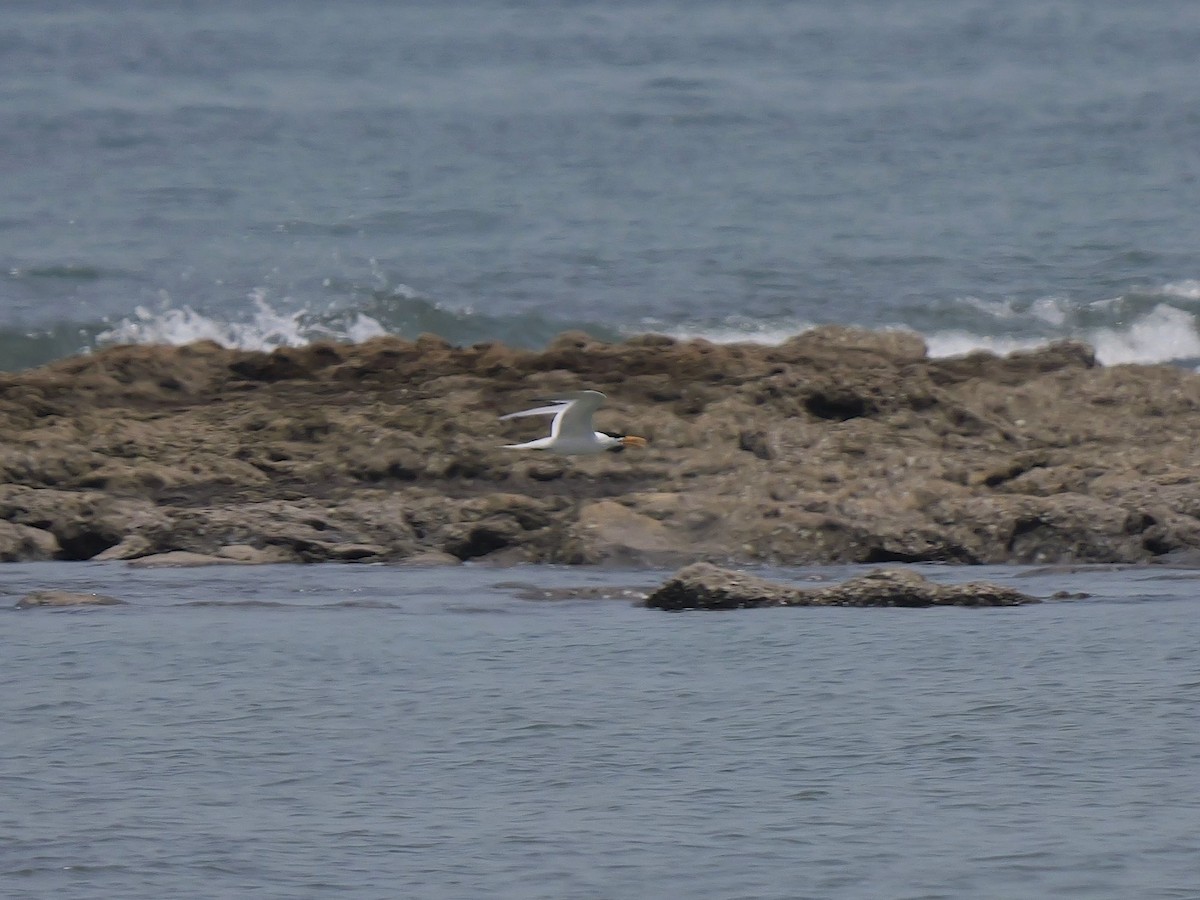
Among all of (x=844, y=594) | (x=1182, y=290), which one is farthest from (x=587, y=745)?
(x=1182, y=290)

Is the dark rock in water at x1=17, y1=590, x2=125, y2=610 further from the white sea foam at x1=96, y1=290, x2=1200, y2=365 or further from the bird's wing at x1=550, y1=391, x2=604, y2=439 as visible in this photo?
the white sea foam at x1=96, y1=290, x2=1200, y2=365

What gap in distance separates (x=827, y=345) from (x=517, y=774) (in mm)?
11020

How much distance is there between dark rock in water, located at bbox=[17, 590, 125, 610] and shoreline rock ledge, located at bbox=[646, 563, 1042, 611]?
3.91 meters

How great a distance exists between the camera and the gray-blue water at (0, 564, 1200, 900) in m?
10.7

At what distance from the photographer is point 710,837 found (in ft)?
36.5

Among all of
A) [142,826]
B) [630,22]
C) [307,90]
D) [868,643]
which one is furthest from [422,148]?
[142,826]

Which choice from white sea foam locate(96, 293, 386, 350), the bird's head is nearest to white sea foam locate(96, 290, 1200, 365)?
white sea foam locate(96, 293, 386, 350)

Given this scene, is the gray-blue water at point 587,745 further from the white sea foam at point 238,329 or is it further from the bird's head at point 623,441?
the white sea foam at point 238,329

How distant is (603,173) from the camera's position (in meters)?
46.7

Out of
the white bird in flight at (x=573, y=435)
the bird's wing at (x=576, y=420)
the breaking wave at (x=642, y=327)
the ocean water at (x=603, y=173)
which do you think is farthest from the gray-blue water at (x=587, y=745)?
the ocean water at (x=603, y=173)

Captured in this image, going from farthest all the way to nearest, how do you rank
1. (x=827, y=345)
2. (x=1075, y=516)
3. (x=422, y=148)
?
(x=422, y=148) → (x=827, y=345) → (x=1075, y=516)

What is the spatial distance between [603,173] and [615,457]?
88.4ft

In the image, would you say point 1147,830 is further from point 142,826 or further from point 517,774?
point 142,826

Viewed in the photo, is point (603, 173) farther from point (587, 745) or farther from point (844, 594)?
point (587, 745)
